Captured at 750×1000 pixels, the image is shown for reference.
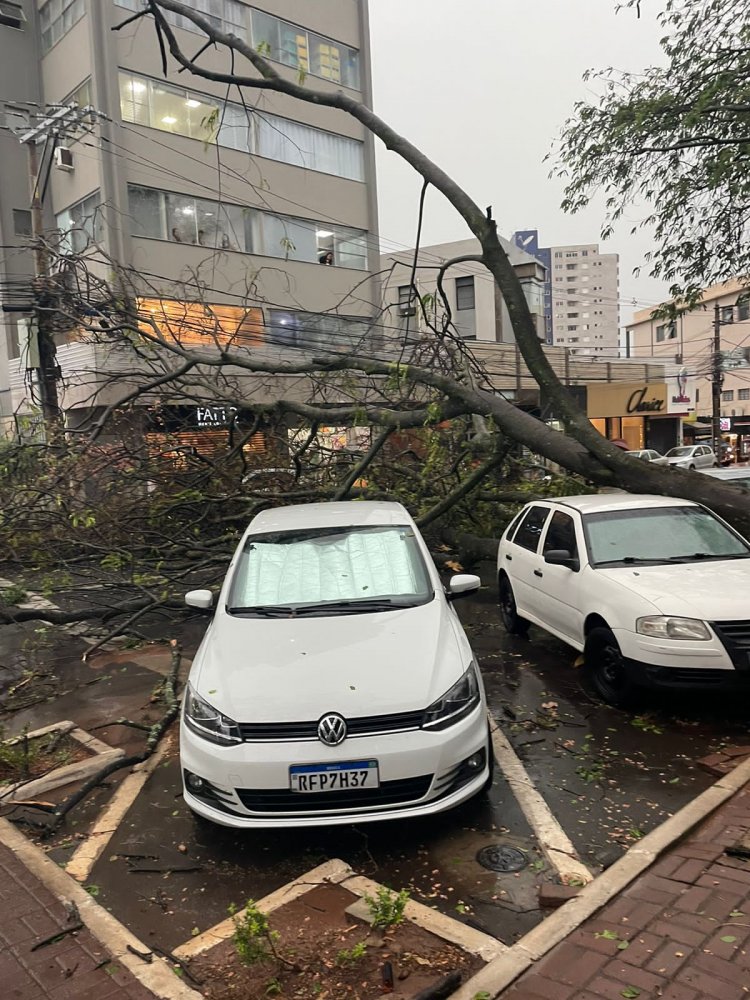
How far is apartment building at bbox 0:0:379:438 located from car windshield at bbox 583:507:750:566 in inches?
529

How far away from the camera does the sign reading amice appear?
3659cm

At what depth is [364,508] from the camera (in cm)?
566

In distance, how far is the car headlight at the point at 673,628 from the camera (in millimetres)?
4680

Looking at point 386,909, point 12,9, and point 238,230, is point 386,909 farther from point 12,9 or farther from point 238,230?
point 12,9

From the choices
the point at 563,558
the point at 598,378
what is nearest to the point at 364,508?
the point at 563,558

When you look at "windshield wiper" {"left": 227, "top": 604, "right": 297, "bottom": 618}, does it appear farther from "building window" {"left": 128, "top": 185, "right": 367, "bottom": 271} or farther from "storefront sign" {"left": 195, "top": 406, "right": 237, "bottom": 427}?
"building window" {"left": 128, "top": 185, "right": 367, "bottom": 271}

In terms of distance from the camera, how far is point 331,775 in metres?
3.37

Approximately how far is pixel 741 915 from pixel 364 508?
11.9 ft

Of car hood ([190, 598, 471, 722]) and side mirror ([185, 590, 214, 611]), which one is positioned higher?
side mirror ([185, 590, 214, 611])

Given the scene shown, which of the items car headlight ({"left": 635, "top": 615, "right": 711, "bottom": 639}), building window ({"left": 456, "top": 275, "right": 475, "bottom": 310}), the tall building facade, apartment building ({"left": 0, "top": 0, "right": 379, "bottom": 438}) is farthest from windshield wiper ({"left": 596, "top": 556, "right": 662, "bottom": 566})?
the tall building facade

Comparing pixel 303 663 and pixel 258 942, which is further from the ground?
pixel 303 663

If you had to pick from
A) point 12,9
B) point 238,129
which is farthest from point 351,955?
point 12,9

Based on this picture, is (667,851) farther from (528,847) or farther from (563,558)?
(563,558)

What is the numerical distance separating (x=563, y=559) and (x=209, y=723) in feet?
11.3
